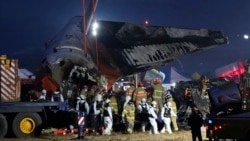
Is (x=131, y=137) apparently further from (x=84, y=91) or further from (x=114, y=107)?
(x=84, y=91)

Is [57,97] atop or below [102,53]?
below

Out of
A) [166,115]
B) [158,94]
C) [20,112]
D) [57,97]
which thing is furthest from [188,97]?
[20,112]

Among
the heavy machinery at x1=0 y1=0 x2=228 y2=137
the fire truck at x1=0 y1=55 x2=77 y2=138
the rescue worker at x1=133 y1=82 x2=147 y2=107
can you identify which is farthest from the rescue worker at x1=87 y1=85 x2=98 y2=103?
the fire truck at x1=0 y1=55 x2=77 y2=138

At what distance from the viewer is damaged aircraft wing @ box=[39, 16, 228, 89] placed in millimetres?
25062

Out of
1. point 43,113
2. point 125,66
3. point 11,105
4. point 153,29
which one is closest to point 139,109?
point 43,113

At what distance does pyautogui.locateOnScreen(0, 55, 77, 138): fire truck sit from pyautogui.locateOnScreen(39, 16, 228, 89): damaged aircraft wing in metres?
5.72

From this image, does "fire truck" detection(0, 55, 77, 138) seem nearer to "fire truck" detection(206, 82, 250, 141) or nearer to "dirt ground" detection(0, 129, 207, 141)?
"dirt ground" detection(0, 129, 207, 141)

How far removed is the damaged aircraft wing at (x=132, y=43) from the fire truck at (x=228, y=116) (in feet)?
42.5

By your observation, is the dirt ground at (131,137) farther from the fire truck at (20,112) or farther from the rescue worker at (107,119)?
the fire truck at (20,112)

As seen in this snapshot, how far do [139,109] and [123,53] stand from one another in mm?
7130

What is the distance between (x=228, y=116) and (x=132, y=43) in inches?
627

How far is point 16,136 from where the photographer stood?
16469 millimetres

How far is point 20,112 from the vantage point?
16.6 m

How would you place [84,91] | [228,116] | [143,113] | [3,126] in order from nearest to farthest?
[228,116] → [3,126] → [143,113] → [84,91]
